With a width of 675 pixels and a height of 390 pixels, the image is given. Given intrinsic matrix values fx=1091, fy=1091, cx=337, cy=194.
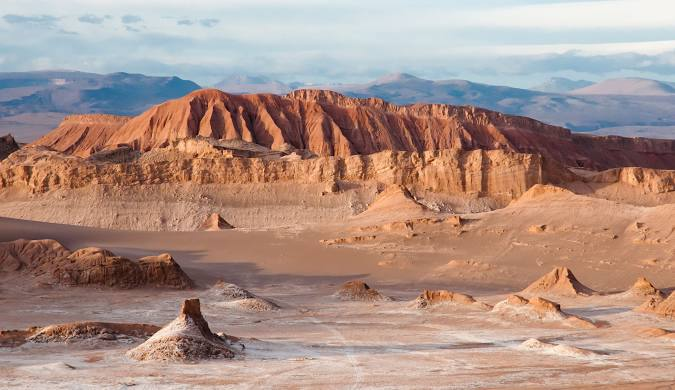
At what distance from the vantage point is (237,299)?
110 ft

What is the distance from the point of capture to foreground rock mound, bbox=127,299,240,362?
18.9 meters

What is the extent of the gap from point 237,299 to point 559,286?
34.6 feet

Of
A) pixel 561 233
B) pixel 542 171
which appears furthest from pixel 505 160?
pixel 561 233

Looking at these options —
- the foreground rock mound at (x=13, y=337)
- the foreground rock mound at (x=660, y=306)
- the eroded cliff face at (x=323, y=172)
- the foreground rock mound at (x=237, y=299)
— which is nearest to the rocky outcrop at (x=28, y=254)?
the foreground rock mound at (x=237, y=299)

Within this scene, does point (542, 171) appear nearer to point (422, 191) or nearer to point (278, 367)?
point (422, 191)

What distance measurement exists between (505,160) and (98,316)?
42908 millimetres

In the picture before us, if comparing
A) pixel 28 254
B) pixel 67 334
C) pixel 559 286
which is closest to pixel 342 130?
pixel 28 254

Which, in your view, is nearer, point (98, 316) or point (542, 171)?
point (98, 316)

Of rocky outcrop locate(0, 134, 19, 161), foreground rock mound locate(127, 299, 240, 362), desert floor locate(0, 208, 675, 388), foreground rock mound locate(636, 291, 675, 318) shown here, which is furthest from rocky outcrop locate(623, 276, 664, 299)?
rocky outcrop locate(0, 134, 19, 161)

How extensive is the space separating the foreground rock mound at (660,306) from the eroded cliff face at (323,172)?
36.1m

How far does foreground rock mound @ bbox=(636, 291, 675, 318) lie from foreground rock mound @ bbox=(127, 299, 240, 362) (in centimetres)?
1351

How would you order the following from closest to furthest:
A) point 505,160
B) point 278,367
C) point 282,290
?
point 278,367 → point 282,290 → point 505,160

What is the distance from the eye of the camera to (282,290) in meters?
40.1

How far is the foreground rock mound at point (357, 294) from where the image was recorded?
35.7m
